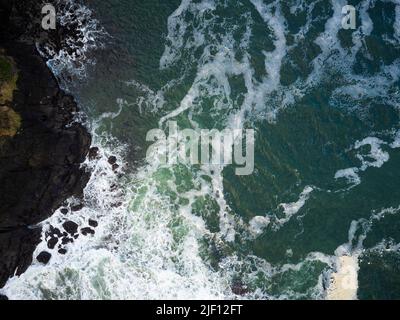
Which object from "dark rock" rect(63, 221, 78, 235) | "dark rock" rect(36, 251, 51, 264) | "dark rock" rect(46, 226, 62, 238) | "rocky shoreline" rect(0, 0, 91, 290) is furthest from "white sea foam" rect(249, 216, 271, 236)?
"dark rock" rect(36, 251, 51, 264)

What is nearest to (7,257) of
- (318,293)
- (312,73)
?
(318,293)

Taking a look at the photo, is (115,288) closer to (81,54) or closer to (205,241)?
(205,241)

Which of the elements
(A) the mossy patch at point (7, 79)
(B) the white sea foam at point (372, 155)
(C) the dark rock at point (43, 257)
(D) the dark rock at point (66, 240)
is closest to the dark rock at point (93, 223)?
(D) the dark rock at point (66, 240)

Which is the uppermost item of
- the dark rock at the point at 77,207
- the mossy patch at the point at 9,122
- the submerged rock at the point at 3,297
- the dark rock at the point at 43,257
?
the mossy patch at the point at 9,122

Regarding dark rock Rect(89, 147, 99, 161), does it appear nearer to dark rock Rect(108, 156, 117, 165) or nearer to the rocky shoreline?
the rocky shoreline

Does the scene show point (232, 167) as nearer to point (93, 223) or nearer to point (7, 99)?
point (93, 223)

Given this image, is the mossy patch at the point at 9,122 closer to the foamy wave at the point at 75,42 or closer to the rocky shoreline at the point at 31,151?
the rocky shoreline at the point at 31,151
